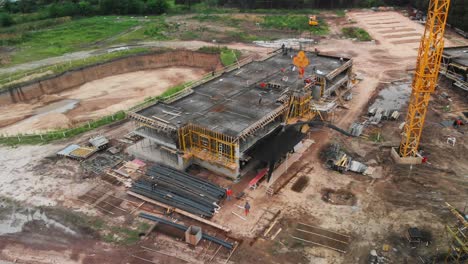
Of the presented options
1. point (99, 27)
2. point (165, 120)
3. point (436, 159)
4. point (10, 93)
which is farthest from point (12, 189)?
point (99, 27)

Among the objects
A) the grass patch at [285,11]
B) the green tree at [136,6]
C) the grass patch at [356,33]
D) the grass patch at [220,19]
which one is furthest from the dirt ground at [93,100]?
the green tree at [136,6]

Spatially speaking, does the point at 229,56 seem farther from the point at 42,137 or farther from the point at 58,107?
the point at 42,137

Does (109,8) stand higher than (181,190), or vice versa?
(109,8)

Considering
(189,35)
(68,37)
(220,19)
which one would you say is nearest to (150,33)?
(189,35)

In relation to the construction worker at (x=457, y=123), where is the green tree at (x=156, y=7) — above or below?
above

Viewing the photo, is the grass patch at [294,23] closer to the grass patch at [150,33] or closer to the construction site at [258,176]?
the grass patch at [150,33]

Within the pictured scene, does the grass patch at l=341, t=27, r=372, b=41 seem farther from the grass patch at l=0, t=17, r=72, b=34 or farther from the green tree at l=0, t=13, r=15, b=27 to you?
the green tree at l=0, t=13, r=15, b=27
